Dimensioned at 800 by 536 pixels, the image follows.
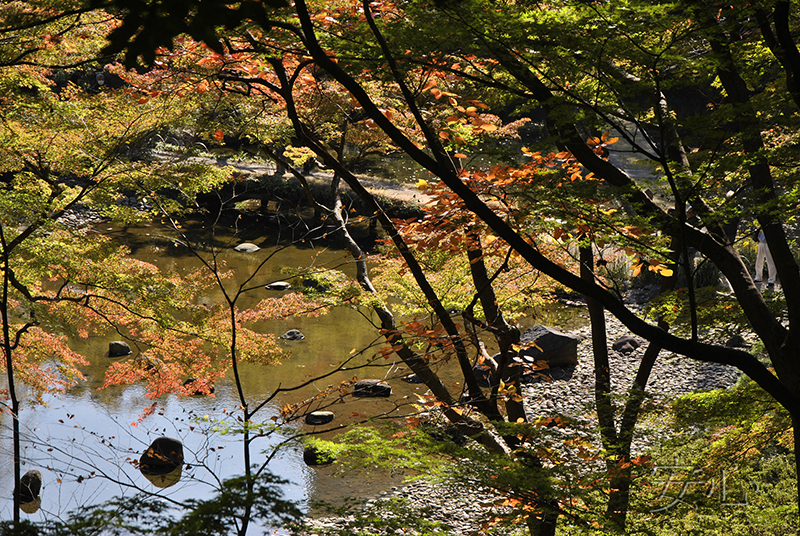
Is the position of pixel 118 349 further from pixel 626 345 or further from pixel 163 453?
pixel 626 345

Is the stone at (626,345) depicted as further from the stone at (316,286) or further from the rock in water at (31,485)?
the rock in water at (31,485)

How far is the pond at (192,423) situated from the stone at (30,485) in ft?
0.41

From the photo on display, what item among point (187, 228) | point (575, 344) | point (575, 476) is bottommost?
point (575, 476)

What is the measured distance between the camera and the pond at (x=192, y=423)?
22.5 ft

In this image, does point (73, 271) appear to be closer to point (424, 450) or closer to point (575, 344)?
point (424, 450)

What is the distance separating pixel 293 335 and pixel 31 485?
17.8 feet

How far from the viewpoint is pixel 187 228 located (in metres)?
19.3

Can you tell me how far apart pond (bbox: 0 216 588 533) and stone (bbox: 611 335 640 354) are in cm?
181

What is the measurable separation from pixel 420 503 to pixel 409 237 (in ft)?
12.5

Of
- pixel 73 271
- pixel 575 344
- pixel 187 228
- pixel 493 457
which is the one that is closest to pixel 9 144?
pixel 73 271

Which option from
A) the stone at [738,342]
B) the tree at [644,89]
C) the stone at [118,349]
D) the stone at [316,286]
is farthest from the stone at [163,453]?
the stone at [738,342]

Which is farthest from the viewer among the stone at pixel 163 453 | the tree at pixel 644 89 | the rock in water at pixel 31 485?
the stone at pixel 163 453

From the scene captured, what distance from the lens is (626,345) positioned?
10.9m

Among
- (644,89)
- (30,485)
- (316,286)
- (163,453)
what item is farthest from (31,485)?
(644,89)
